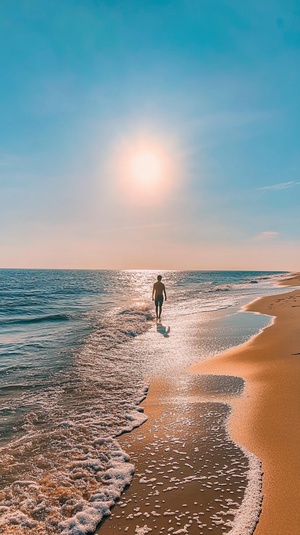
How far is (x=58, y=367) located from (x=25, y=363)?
1.30 meters

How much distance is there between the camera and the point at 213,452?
4.36 meters

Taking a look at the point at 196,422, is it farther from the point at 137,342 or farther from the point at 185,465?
the point at 137,342

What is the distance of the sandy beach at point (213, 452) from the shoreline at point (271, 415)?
0.01 meters

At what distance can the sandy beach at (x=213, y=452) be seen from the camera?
10.5 ft

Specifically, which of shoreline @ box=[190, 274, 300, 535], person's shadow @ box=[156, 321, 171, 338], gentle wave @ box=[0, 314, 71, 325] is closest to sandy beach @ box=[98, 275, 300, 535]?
shoreline @ box=[190, 274, 300, 535]

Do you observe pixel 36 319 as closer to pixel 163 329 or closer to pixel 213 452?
pixel 163 329

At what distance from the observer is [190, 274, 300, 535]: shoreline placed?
129 inches

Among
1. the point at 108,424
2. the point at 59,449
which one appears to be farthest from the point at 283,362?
the point at 59,449

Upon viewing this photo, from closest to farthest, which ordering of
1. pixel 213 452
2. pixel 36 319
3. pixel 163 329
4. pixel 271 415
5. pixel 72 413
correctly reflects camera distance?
pixel 213 452 < pixel 271 415 < pixel 72 413 < pixel 163 329 < pixel 36 319

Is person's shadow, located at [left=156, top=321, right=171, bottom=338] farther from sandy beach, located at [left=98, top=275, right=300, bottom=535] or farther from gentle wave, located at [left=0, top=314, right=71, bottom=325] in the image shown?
gentle wave, located at [left=0, top=314, right=71, bottom=325]

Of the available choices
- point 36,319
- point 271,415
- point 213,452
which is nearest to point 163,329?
point 36,319

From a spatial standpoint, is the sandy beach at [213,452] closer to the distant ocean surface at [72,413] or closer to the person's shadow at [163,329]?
the distant ocean surface at [72,413]

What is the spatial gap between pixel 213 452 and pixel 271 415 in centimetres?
143

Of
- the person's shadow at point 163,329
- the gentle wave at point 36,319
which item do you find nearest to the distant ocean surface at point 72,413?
the person's shadow at point 163,329
